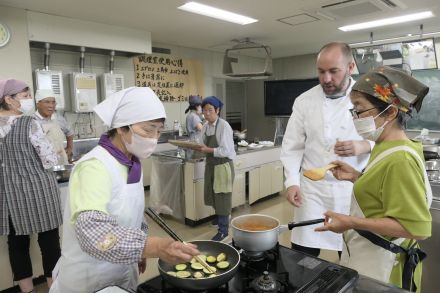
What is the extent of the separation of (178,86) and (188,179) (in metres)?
2.44

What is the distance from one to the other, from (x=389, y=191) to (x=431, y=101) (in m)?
4.90

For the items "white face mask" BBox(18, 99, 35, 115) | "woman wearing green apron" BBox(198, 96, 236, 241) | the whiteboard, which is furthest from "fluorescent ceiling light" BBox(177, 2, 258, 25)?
the whiteboard

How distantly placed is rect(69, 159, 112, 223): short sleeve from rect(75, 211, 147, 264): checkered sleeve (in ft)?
0.09

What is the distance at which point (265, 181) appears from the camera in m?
4.22

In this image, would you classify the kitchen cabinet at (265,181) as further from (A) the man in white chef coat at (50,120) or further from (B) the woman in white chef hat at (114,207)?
(B) the woman in white chef hat at (114,207)

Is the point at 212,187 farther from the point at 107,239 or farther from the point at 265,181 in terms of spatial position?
the point at 107,239

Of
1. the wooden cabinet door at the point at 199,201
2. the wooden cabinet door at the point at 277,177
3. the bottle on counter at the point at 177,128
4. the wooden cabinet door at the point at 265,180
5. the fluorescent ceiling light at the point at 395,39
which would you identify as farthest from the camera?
the bottle on counter at the point at 177,128

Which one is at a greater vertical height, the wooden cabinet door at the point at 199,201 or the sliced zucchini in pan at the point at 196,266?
the sliced zucchini in pan at the point at 196,266

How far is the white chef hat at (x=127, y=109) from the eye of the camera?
925mm

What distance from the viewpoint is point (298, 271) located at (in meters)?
0.90

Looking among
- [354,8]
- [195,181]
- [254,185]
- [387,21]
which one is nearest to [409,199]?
[195,181]

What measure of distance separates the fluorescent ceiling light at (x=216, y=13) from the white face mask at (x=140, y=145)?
2.42 meters

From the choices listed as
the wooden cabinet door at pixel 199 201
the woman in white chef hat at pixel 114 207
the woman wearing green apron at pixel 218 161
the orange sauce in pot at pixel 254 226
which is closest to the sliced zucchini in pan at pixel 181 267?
the woman in white chef hat at pixel 114 207

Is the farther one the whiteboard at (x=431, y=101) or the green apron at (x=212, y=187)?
the whiteboard at (x=431, y=101)
